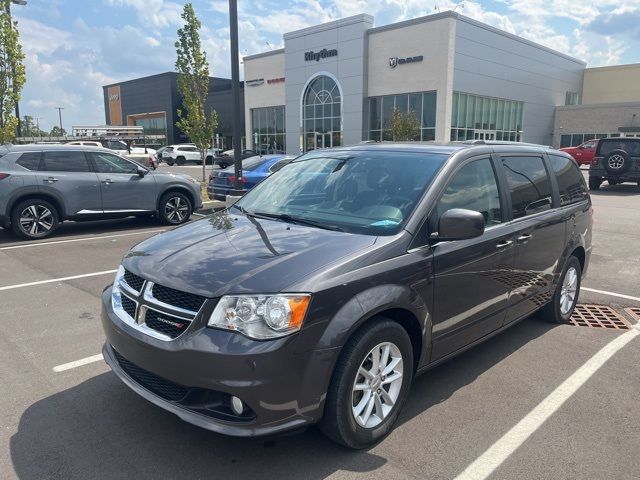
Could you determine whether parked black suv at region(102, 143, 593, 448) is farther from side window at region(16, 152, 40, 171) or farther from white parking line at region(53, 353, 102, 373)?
side window at region(16, 152, 40, 171)

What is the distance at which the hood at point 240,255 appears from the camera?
280cm

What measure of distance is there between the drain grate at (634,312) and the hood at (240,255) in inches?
157

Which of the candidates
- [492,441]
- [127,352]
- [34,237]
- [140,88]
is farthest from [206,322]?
[140,88]

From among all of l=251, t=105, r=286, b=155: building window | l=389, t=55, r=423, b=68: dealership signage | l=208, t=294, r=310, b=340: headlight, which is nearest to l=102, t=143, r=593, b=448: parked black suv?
l=208, t=294, r=310, b=340: headlight

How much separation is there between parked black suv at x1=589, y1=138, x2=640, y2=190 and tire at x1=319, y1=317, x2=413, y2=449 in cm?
1858

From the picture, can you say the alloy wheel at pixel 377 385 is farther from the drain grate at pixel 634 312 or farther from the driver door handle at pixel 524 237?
the drain grate at pixel 634 312

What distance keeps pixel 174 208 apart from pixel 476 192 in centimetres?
869

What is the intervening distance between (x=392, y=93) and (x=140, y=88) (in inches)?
2080

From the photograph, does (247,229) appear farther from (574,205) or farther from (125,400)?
(574,205)

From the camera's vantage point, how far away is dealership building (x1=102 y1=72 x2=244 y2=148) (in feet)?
207

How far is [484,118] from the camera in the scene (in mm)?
36781

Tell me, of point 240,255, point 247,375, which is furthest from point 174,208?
point 247,375

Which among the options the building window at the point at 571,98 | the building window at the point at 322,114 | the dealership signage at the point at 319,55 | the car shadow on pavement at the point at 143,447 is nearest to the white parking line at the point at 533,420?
the car shadow on pavement at the point at 143,447

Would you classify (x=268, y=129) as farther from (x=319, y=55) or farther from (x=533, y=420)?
(x=533, y=420)
